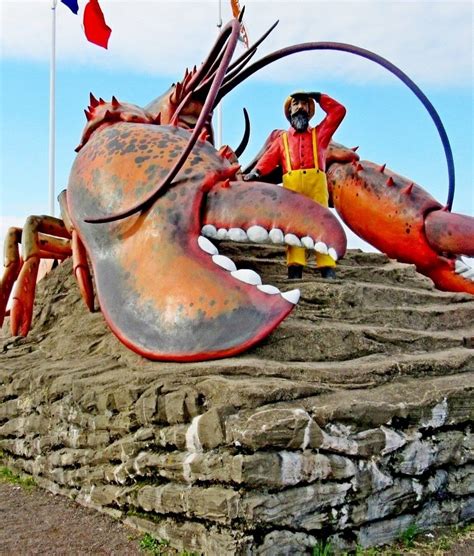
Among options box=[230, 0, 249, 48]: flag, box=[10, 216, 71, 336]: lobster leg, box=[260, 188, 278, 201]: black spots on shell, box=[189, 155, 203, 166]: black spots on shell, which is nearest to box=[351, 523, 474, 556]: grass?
box=[260, 188, 278, 201]: black spots on shell

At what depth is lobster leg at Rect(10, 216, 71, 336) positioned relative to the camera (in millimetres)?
4656

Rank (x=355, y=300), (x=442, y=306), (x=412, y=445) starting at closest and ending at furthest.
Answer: (x=412, y=445) → (x=355, y=300) → (x=442, y=306)

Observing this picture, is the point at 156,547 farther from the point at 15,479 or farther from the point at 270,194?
the point at 15,479

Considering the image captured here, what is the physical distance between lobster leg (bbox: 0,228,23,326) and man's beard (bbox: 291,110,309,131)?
2129mm

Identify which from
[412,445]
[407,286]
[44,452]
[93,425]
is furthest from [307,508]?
[407,286]

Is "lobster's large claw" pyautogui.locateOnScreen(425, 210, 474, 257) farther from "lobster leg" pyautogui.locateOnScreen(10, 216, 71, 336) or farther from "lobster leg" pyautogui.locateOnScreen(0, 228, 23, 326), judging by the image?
"lobster leg" pyautogui.locateOnScreen(0, 228, 23, 326)

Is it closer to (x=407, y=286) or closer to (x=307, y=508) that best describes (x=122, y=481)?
(x=307, y=508)

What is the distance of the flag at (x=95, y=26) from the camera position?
6801mm

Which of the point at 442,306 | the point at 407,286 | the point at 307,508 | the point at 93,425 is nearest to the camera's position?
the point at 307,508

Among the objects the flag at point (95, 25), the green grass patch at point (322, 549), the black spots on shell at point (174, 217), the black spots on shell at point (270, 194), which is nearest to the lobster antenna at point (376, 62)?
the black spots on shell at point (270, 194)

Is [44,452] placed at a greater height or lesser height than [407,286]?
lesser

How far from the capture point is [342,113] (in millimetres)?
4375

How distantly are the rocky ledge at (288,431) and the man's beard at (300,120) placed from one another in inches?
40.4

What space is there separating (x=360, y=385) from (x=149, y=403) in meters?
0.91
